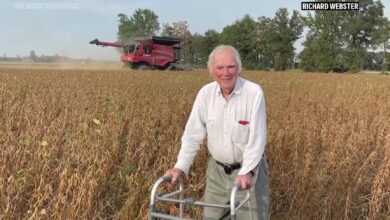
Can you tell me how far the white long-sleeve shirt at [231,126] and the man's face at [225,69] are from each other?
0.29 ft

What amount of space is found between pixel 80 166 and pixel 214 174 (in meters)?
1.44

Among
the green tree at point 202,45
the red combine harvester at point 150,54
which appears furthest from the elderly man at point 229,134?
the green tree at point 202,45

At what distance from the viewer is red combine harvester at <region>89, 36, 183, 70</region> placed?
29.9 meters

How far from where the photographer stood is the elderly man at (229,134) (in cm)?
260

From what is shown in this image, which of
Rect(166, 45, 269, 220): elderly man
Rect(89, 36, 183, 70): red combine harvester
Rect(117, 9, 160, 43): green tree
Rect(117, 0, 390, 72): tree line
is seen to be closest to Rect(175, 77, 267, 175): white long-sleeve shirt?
Rect(166, 45, 269, 220): elderly man

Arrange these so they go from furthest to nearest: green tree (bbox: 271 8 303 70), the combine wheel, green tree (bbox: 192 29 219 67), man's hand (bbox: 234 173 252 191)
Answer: green tree (bbox: 192 29 219 67)
green tree (bbox: 271 8 303 70)
the combine wheel
man's hand (bbox: 234 173 252 191)

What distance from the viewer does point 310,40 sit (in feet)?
198

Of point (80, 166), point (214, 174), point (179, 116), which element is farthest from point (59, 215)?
point (179, 116)

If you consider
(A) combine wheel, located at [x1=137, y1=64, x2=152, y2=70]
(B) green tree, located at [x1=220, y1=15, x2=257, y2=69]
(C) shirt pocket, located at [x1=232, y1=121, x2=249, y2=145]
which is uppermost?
(B) green tree, located at [x1=220, y1=15, x2=257, y2=69]

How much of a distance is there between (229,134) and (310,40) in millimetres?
60261

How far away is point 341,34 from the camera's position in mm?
62594

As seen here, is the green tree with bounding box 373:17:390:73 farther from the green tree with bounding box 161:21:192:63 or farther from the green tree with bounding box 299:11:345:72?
the green tree with bounding box 161:21:192:63

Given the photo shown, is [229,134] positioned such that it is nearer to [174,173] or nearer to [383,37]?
[174,173]

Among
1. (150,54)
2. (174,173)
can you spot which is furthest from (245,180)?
(150,54)
